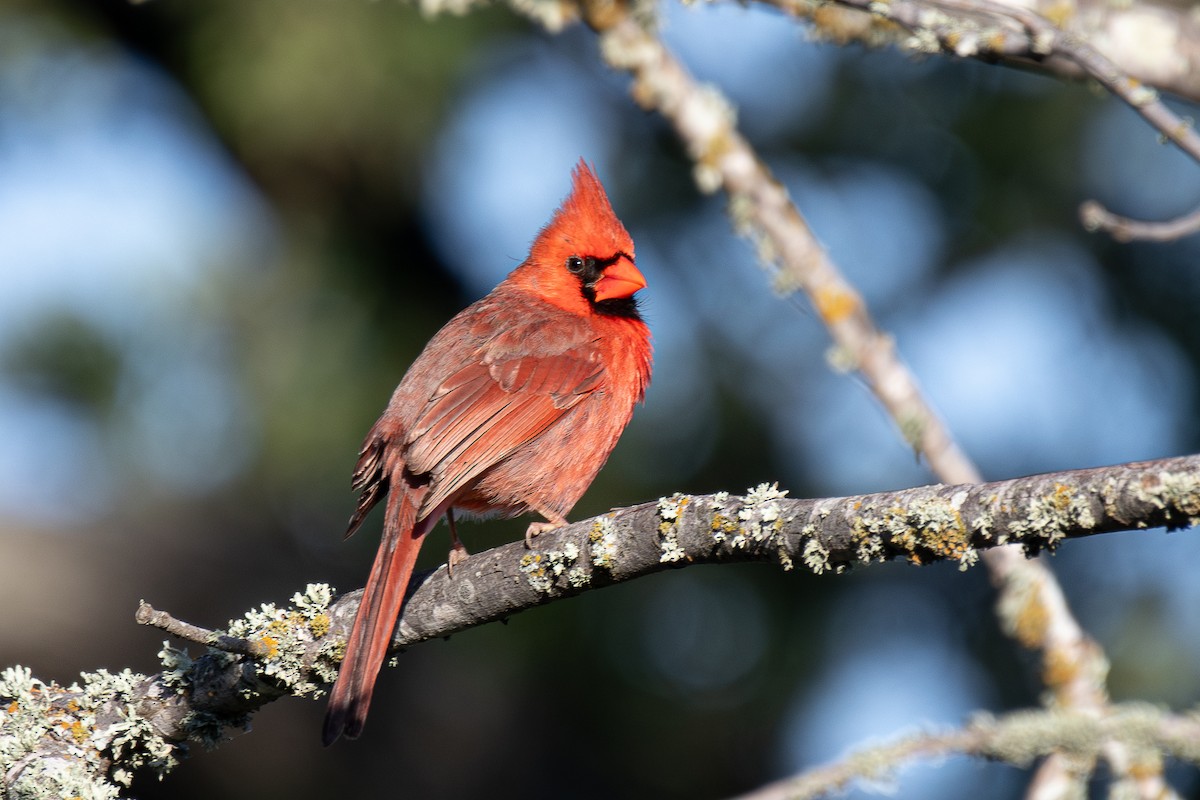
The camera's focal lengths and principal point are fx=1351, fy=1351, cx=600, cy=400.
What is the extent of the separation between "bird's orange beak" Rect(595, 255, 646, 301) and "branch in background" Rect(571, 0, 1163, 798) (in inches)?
15.3

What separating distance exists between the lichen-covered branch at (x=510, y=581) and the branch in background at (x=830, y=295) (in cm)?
118

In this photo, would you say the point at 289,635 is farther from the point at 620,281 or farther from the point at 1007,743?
the point at 620,281

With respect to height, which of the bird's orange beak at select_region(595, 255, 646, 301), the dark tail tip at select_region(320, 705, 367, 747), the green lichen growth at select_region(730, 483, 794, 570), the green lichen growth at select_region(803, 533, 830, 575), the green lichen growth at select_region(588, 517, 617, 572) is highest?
the bird's orange beak at select_region(595, 255, 646, 301)

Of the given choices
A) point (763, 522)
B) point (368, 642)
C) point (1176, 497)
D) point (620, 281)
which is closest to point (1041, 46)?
point (763, 522)

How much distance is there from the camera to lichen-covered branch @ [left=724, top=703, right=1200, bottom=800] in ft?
7.15

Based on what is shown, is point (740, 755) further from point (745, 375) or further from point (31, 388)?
point (31, 388)

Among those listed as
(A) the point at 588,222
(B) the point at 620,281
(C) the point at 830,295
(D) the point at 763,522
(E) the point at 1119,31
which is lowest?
(D) the point at 763,522

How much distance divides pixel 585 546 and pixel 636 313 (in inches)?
73.5

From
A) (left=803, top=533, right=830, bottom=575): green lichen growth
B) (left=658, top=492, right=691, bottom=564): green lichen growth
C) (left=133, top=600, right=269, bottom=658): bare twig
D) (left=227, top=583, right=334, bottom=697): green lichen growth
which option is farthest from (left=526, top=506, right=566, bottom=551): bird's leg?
(left=803, top=533, right=830, bottom=575): green lichen growth

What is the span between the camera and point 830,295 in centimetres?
422

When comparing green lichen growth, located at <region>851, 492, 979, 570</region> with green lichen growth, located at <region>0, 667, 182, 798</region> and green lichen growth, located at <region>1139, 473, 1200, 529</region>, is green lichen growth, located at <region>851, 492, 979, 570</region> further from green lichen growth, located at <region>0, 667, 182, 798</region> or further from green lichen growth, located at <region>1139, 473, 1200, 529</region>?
green lichen growth, located at <region>0, 667, 182, 798</region>

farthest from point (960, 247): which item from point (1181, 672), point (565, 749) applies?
point (565, 749)

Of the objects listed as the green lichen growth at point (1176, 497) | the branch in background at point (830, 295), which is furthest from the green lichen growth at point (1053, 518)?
the branch in background at point (830, 295)

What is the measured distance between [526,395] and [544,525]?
73cm
